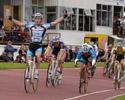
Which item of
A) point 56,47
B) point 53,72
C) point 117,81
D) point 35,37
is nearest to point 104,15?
point 117,81

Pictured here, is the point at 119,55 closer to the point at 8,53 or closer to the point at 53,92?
the point at 53,92

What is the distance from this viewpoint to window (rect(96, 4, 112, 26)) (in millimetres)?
59281

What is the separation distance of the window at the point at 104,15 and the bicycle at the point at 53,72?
1543 inches

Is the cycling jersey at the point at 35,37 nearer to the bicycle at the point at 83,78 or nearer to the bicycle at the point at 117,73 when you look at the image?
the bicycle at the point at 83,78

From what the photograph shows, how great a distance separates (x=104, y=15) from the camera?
6012cm

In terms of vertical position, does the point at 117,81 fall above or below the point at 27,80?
below

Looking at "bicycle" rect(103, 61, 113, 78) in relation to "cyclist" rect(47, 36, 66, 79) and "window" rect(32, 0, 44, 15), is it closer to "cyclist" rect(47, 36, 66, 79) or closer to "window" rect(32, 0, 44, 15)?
"cyclist" rect(47, 36, 66, 79)

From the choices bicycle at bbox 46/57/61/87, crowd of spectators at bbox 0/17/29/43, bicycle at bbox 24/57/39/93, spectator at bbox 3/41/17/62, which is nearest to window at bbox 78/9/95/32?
crowd of spectators at bbox 0/17/29/43

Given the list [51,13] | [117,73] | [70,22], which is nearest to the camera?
[117,73]

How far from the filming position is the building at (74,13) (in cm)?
5134

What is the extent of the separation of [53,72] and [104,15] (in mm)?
41215

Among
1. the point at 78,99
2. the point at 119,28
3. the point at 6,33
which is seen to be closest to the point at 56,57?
the point at 78,99

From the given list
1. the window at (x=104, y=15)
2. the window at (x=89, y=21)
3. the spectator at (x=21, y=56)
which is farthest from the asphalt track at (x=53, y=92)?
the window at (x=104, y=15)

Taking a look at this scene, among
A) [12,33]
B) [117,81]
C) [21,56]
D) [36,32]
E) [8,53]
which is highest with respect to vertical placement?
[36,32]
